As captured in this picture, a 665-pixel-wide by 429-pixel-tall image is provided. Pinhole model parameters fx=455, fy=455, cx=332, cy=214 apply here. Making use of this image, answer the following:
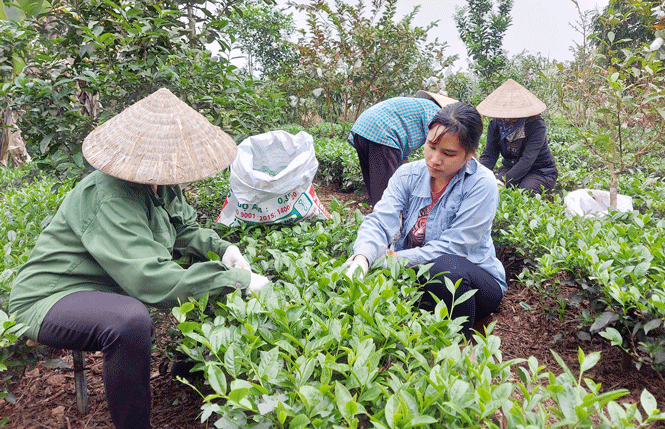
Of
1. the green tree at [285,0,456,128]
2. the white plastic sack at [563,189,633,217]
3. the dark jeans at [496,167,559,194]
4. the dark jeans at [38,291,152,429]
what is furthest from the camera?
the green tree at [285,0,456,128]

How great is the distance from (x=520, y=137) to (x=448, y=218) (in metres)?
2.04

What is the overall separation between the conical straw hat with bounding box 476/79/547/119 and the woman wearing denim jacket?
5.60ft

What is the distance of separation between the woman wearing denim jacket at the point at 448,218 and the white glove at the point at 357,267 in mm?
12

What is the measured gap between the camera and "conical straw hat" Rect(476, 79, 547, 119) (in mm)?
3746

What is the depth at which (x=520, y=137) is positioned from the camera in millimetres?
3941

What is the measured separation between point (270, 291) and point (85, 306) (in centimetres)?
67

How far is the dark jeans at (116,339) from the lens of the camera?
5.07 feet

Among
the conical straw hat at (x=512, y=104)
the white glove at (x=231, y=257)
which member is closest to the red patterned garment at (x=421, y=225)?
the white glove at (x=231, y=257)

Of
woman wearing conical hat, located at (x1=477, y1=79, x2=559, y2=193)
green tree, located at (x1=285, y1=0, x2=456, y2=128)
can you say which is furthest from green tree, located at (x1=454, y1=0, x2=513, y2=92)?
woman wearing conical hat, located at (x1=477, y1=79, x2=559, y2=193)

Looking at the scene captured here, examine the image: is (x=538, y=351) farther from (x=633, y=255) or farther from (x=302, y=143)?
(x=302, y=143)

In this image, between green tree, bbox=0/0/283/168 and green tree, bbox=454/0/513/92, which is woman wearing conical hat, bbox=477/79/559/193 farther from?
green tree, bbox=454/0/513/92

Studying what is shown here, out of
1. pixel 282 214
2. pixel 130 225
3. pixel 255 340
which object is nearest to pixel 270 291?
pixel 255 340

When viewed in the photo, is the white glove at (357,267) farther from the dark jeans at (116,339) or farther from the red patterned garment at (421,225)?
the dark jeans at (116,339)

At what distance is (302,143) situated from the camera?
10.2 ft
